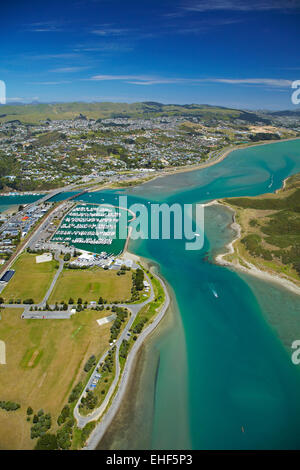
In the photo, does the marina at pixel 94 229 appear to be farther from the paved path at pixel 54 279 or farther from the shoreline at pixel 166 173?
the shoreline at pixel 166 173

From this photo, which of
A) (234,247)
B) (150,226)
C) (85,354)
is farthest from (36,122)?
(85,354)

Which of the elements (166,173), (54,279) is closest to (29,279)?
(54,279)

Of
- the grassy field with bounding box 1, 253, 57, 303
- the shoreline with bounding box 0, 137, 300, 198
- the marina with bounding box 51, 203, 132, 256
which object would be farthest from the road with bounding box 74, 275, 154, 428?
the shoreline with bounding box 0, 137, 300, 198

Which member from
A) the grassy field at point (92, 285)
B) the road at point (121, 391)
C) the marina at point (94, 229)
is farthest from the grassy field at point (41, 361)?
the marina at point (94, 229)

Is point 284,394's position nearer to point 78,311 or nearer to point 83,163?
point 78,311

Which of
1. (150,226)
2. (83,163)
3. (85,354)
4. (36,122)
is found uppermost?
(36,122)
